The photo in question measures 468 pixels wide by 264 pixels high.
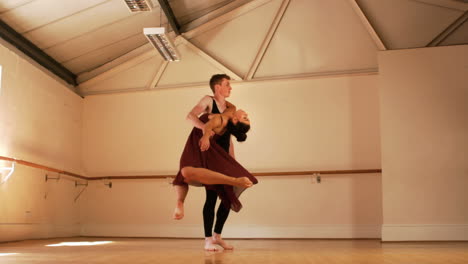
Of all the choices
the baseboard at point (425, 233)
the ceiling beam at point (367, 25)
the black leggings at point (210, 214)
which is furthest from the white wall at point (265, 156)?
the black leggings at point (210, 214)

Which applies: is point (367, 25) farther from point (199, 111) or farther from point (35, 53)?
point (35, 53)

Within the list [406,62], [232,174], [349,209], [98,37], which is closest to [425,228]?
[349,209]

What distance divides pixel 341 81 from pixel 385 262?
536 cm

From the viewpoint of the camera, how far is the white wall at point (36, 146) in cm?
643

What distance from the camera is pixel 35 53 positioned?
7.37 meters

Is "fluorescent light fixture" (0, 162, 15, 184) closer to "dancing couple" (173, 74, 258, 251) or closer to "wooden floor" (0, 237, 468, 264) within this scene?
"wooden floor" (0, 237, 468, 264)

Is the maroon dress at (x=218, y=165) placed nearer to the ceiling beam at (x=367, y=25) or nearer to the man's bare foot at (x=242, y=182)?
the man's bare foot at (x=242, y=182)

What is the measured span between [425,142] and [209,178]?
154 inches

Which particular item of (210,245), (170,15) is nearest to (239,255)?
(210,245)

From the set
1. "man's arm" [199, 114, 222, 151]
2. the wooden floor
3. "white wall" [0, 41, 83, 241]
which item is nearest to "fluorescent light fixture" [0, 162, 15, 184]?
"white wall" [0, 41, 83, 241]

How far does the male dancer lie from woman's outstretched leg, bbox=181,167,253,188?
0.17 meters

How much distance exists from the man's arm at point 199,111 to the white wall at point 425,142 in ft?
10.9

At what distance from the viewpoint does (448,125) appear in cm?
676

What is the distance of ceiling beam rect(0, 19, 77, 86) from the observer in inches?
261
